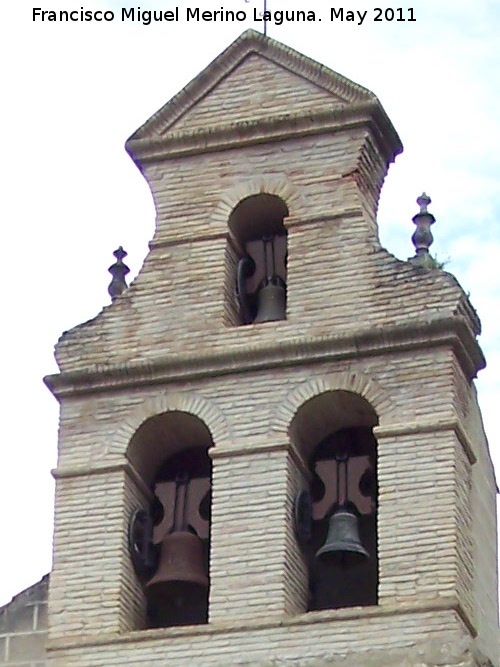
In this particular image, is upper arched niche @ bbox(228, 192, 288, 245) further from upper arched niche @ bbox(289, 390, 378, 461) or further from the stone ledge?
the stone ledge

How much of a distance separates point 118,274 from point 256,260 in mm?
1099

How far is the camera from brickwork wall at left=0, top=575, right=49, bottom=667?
21.5 m

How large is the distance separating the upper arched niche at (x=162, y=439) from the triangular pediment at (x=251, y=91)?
249 centimetres

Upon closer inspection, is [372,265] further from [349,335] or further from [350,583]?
[350,583]

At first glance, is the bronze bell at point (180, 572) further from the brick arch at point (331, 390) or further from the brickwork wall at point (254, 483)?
the brick arch at point (331, 390)

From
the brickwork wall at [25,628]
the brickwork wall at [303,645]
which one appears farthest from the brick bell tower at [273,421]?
the brickwork wall at [25,628]

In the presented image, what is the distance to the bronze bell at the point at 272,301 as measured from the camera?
2212 centimetres

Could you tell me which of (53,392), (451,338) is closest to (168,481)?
(53,392)

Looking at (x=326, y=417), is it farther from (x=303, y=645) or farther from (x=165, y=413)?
(x=303, y=645)

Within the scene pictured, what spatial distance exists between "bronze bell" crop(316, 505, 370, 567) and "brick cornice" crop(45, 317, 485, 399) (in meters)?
Answer: 1.23

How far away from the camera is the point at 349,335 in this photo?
21.4 meters

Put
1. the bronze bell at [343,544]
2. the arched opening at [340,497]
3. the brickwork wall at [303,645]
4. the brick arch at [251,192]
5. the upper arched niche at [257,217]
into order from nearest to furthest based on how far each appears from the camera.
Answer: the brickwork wall at [303,645] → the bronze bell at [343,544] → the arched opening at [340,497] → the brick arch at [251,192] → the upper arched niche at [257,217]

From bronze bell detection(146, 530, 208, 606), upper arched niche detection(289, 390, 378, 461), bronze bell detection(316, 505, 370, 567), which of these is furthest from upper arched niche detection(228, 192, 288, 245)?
bronze bell detection(316, 505, 370, 567)

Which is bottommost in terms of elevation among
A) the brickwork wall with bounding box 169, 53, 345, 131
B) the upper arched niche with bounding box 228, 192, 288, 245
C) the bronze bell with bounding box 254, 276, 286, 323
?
the bronze bell with bounding box 254, 276, 286, 323
